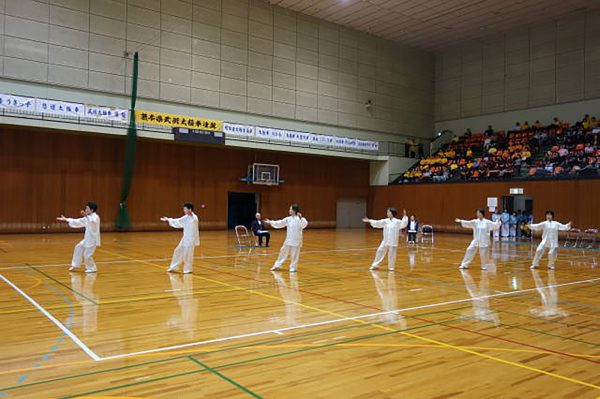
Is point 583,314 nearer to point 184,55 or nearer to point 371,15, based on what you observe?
point 184,55

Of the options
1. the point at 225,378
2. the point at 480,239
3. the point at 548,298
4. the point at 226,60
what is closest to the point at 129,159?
the point at 226,60

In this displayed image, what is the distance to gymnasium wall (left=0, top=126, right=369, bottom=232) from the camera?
73.4 feet

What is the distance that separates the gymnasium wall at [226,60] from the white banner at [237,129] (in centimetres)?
118

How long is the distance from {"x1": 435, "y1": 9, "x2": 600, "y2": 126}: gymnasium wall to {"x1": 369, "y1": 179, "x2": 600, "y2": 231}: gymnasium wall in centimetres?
683

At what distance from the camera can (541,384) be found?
4352 mm

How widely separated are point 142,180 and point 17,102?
285 inches

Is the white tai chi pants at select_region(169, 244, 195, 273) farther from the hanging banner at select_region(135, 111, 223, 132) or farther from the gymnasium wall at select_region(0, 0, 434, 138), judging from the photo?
the gymnasium wall at select_region(0, 0, 434, 138)

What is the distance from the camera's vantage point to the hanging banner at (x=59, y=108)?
2064 cm

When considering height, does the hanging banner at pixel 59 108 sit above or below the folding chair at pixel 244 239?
above

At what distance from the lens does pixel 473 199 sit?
28.7m

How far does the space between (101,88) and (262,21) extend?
1032 centimetres

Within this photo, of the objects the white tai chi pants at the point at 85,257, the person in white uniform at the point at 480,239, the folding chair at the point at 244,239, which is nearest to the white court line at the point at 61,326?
the white tai chi pants at the point at 85,257

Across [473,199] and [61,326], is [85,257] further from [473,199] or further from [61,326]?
[473,199]

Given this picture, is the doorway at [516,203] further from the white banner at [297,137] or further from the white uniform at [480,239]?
the white uniform at [480,239]
